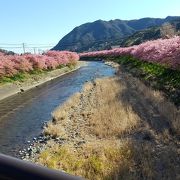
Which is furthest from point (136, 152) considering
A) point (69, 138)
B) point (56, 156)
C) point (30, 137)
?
point (30, 137)

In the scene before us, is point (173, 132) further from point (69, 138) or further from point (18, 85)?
point (18, 85)

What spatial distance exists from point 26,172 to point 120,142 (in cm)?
1268

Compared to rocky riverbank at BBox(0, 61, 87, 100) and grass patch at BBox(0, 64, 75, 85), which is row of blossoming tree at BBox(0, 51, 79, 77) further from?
rocky riverbank at BBox(0, 61, 87, 100)

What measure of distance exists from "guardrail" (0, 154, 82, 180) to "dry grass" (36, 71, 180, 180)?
862 centimetres

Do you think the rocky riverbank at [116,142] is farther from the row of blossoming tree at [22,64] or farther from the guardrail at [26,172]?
the row of blossoming tree at [22,64]

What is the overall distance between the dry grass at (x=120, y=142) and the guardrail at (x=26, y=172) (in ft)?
28.3

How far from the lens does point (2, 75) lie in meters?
44.6

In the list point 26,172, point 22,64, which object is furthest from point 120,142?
point 22,64

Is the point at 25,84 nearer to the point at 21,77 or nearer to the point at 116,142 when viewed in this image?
the point at 21,77

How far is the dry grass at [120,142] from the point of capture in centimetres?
1094

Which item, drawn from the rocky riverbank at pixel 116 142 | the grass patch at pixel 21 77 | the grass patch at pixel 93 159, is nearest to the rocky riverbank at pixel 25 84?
the grass patch at pixel 21 77

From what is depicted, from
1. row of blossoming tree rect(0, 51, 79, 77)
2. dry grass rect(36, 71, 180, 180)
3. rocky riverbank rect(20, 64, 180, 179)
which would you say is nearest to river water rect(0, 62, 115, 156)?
rocky riverbank rect(20, 64, 180, 179)

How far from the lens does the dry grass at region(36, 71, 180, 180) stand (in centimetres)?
1094

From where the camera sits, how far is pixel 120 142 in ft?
46.1
